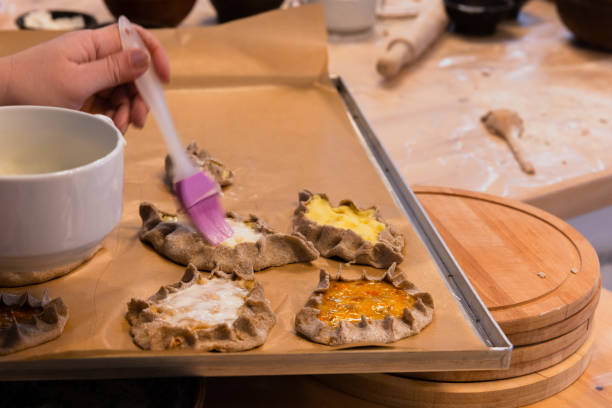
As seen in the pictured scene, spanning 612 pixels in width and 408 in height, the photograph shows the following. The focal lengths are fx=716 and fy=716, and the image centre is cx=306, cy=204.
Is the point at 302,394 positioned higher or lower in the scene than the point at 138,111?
lower

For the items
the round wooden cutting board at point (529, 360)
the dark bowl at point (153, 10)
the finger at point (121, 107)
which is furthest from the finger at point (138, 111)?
the dark bowl at point (153, 10)

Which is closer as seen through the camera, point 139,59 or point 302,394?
point 302,394

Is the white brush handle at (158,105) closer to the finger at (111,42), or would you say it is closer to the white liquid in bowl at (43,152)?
the finger at (111,42)

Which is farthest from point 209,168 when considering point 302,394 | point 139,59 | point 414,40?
point 414,40

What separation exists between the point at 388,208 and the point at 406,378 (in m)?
0.34

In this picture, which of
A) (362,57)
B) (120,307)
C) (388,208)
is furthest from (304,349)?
(362,57)

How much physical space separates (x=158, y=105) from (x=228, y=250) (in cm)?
28

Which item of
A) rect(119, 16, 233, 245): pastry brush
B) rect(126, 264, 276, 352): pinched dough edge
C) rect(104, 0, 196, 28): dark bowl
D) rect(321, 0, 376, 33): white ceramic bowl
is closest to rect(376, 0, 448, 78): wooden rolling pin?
rect(321, 0, 376, 33): white ceramic bowl

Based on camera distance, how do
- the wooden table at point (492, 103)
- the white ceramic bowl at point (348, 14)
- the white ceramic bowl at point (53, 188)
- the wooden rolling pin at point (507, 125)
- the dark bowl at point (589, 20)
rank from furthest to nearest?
the white ceramic bowl at point (348, 14) → the dark bowl at point (589, 20) → the wooden rolling pin at point (507, 125) → the wooden table at point (492, 103) → the white ceramic bowl at point (53, 188)

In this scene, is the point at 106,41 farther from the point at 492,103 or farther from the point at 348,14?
the point at 348,14

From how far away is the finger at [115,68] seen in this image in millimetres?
1167

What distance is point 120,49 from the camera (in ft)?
4.00

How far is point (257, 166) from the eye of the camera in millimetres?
1370

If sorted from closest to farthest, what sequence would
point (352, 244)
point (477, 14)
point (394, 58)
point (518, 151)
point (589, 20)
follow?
point (352, 244), point (518, 151), point (394, 58), point (589, 20), point (477, 14)
